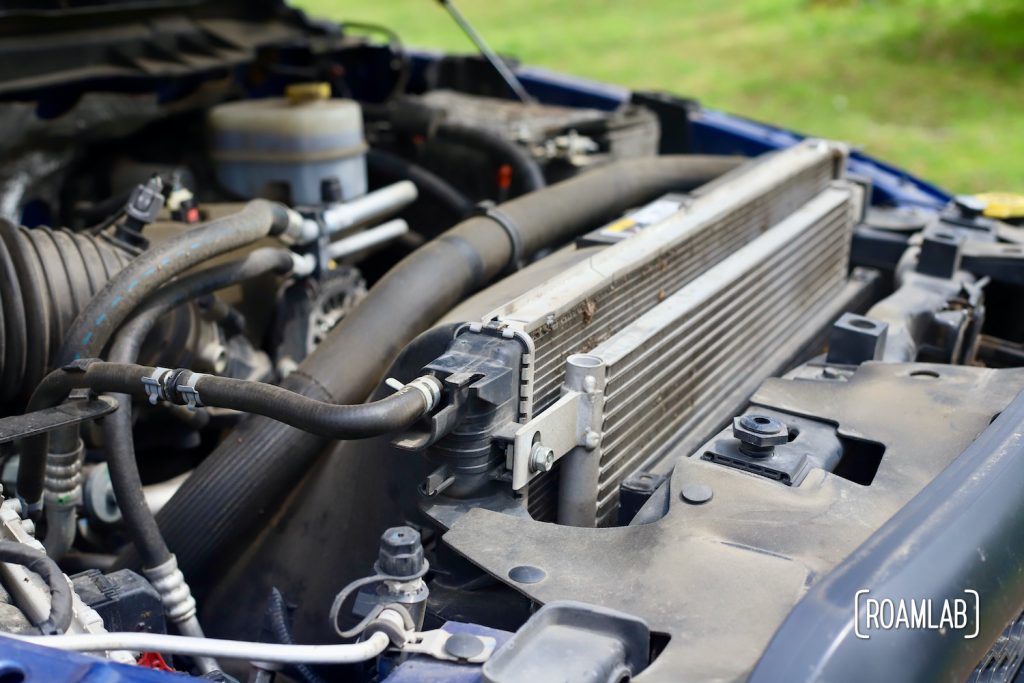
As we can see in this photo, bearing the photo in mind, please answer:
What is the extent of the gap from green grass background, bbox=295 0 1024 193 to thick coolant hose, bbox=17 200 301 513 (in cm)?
577

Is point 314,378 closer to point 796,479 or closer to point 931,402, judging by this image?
point 796,479

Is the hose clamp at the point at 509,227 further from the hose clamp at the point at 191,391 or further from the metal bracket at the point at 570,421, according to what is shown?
the hose clamp at the point at 191,391

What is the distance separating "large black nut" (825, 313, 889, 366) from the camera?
5.14 feet

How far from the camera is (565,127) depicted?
2.56 meters

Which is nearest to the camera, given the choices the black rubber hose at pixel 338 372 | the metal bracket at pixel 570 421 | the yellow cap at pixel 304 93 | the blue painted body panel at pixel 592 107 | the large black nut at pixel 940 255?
the blue painted body panel at pixel 592 107

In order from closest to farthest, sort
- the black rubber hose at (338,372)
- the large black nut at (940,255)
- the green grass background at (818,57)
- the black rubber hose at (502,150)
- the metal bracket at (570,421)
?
1. the metal bracket at (570,421)
2. the black rubber hose at (338,372)
3. the large black nut at (940,255)
4. the black rubber hose at (502,150)
5. the green grass background at (818,57)

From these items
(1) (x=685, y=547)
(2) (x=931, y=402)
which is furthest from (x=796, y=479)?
(2) (x=931, y=402)

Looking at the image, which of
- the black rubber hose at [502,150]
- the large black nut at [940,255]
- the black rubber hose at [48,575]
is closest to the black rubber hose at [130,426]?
the black rubber hose at [48,575]

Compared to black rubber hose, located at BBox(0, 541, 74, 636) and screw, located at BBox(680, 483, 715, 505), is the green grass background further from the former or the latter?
black rubber hose, located at BBox(0, 541, 74, 636)

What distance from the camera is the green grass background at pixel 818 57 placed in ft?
23.9

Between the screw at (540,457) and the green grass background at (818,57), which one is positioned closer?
the screw at (540,457)

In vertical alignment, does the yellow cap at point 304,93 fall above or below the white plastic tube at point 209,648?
above

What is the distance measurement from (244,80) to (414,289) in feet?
4.67

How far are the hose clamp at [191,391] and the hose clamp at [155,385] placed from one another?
0.07 ft
